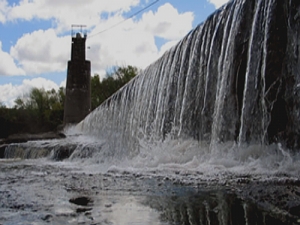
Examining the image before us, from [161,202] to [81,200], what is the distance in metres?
0.61

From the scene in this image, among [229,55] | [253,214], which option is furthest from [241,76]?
[253,214]

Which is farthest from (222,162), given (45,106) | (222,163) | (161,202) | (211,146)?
(45,106)

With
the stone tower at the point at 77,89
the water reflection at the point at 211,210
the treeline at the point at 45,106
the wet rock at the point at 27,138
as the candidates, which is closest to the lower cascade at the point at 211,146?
the water reflection at the point at 211,210

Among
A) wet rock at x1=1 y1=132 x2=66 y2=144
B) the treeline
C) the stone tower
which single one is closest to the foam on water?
wet rock at x1=1 y1=132 x2=66 y2=144

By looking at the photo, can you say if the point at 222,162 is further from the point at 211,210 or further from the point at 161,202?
the point at 211,210

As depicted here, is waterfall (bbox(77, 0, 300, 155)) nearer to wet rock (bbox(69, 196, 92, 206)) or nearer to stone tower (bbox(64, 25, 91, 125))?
wet rock (bbox(69, 196, 92, 206))

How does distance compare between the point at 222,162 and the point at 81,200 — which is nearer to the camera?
the point at 81,200

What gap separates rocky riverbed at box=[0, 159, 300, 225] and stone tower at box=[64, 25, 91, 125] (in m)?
26.0

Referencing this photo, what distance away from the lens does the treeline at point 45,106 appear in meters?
40.0

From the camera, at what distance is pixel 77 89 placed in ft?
98.9

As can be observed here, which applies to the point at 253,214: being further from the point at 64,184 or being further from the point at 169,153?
the point at 169,153

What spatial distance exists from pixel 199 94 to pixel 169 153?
3.98 feet

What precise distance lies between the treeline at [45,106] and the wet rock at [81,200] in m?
35.3

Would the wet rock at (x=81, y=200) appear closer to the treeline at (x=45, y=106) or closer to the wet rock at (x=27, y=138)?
the wet rock at (x=27, y=138)
